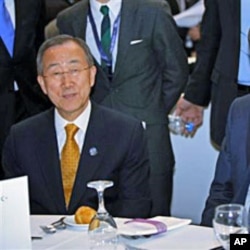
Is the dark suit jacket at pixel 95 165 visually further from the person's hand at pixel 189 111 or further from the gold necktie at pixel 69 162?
the person's hand at pixel 189 111

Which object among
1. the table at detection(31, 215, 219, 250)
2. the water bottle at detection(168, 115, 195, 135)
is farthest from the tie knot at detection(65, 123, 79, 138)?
the water bottle at detection(168, 115, 195, 135)

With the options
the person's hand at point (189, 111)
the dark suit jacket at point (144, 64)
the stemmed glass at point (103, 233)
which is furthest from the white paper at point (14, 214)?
the person's hand at point (189, 111)

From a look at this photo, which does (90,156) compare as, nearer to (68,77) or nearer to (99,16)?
(68,77)

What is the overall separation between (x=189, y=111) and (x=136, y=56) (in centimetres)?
55

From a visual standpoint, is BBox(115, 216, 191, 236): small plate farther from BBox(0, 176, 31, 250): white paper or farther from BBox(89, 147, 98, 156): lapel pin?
BBox(89, 147, 98, 156): lapel pin

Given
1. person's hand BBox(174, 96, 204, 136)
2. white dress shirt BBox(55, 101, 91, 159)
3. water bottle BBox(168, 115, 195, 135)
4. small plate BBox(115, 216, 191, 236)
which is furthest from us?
water bottle BBox(168, 115, 195, 135)

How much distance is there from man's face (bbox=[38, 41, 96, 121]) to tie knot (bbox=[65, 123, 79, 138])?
35 mm

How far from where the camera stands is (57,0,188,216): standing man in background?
4.23 metres

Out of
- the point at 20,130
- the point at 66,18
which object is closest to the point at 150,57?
the point at 66,18

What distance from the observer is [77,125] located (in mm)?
3562

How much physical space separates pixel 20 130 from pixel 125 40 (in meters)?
0.89

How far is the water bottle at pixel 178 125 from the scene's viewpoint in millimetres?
4703

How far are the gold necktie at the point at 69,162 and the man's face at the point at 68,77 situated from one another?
11 centimetres

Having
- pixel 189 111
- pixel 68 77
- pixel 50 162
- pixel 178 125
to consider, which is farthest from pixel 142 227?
pixel 178 125
